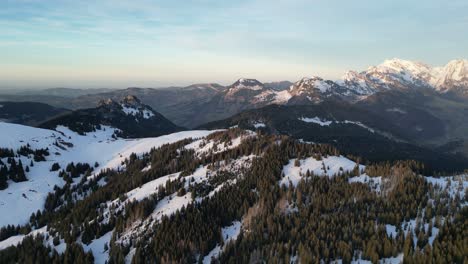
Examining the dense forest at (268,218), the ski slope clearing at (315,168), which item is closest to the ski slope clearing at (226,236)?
the dense forest at (268,218)

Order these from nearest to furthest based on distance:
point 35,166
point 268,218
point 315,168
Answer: point 268,218
point 315,168
point 35,166

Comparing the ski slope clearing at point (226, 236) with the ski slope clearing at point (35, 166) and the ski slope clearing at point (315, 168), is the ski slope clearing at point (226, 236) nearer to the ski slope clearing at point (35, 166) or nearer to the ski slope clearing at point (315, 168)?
the ski slope clearing at point (315, 168)

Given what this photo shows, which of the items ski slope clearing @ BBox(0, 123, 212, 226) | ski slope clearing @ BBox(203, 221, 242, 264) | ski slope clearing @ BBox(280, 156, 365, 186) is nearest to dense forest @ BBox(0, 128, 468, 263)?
ski slope clearing @ BBox(203, 221, 242, 264)

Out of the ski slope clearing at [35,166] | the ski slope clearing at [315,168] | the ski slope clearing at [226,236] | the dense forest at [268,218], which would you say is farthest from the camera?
the ski slope clearing at [35,166]

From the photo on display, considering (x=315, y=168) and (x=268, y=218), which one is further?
(x=315, y=168)

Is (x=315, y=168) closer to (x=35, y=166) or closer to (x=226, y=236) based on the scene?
(x=226, y=236)

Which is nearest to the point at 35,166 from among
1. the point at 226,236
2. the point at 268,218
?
the point at 226,236

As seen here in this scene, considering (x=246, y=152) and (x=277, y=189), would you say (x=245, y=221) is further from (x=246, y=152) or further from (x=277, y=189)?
(x=246, y=152)

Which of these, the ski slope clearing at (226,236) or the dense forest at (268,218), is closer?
the dense forest at (268,218)

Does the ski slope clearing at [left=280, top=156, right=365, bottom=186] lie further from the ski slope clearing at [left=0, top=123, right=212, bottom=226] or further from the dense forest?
the ski slope clearing at [left=0, top=123, right=212, bottom=226]

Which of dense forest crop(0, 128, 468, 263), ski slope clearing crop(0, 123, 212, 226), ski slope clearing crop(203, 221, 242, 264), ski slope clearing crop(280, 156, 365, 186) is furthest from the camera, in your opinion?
ski slope clearing crop(0, 123, 212, 226)
